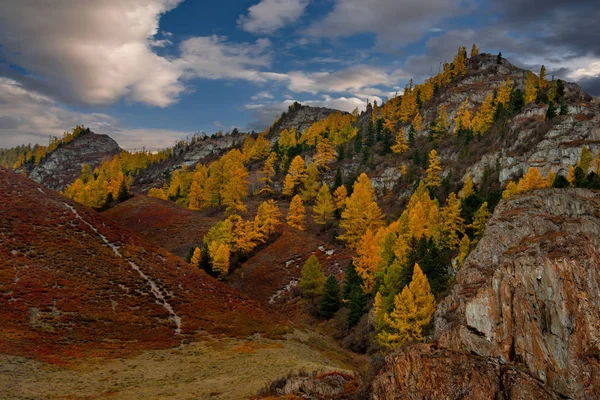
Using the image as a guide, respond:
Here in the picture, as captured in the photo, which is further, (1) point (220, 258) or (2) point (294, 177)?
(2) point (294, 177)

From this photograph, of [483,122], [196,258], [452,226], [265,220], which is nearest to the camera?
[452,226]

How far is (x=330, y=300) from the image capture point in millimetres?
55281

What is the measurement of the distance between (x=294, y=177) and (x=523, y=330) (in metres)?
92.8

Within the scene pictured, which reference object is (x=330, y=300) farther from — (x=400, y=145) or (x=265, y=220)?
(x=400, y=145)

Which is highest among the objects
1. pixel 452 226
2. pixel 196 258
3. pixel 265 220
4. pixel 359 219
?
Answer: pixel 359 219

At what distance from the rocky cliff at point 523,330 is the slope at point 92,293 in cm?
2226

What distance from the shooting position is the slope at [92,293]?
33.0 m

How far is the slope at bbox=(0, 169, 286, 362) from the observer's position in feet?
108

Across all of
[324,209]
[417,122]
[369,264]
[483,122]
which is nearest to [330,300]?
[369,264]

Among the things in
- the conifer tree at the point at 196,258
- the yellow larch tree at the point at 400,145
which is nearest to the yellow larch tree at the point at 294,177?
the yellow larch tree at the point at 400,145

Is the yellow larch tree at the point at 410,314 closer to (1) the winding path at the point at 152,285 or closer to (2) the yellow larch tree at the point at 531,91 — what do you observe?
(1) the winding path at the point at 152,285

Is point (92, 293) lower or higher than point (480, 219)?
lower

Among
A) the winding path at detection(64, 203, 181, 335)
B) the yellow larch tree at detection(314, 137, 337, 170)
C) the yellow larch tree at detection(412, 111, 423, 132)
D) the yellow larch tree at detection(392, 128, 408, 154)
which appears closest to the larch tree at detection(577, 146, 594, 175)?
the yellow larch tree at detection(392, 128, 408, 154)

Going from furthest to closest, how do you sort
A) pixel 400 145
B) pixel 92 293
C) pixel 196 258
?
pixel 400 145 < pixel 196 258 < pixel 92 293
